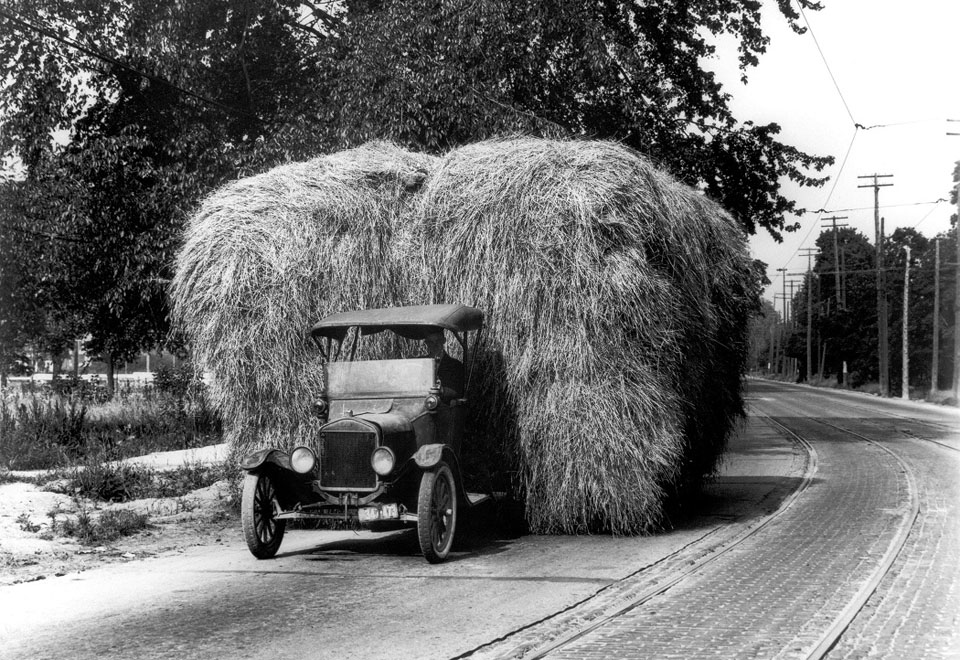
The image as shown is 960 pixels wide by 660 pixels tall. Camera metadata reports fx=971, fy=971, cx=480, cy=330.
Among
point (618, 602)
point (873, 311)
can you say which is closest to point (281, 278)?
point (618, 602)

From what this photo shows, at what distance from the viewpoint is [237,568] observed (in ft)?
27.6

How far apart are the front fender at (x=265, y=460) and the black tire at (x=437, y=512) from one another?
1.29 metres

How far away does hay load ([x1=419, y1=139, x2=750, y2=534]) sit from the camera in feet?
31.2

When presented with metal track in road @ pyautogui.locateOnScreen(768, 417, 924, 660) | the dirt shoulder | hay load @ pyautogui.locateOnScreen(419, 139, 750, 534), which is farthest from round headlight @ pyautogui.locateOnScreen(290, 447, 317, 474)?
metal track in road @ pyautogui.locateOnScreen(768, 417, 924, 660)

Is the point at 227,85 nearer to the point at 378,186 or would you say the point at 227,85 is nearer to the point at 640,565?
the point at 378,186

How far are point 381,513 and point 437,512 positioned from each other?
0.54 m

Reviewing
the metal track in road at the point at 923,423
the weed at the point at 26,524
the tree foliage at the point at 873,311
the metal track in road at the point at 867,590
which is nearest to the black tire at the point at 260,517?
the weed at the point at 26,524

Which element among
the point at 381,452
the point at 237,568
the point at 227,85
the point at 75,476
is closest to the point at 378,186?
the point at 381,452

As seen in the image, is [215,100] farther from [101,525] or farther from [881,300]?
[881,300]

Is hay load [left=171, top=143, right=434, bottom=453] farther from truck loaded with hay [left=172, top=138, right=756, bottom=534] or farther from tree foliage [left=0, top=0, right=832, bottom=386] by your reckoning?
tree foliage [left=0, top=0, right=832, bottom=386]

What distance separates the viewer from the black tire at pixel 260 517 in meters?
8.56

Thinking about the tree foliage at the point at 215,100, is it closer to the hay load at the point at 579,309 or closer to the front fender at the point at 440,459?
the hay load at the point at 579,309

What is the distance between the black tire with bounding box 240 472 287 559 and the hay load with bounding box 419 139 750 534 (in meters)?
2.33

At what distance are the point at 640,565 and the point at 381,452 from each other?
242 cm
